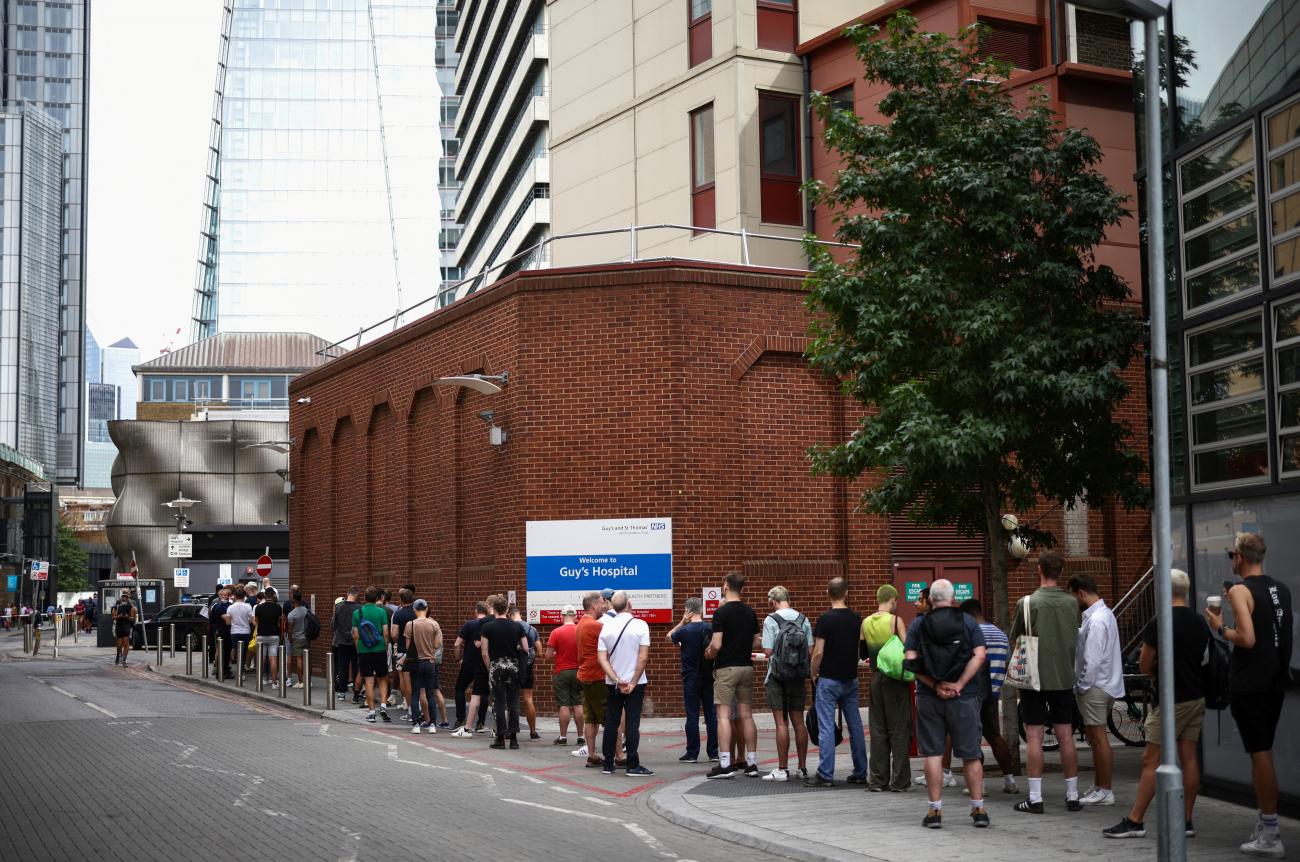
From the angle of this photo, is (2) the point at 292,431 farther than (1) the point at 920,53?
Yes

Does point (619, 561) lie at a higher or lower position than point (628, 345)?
lower

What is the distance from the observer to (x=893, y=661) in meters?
12.1

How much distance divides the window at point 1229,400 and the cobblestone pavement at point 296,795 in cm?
506

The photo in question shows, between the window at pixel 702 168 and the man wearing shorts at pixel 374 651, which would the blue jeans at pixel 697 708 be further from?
the window at pixel 702 168

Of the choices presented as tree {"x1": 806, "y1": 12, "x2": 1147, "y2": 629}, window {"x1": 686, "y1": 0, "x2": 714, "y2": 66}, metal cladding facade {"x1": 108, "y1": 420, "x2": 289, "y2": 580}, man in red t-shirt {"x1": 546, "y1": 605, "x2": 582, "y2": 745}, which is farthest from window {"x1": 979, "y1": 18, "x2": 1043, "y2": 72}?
metal cladding facade {"x1": 108, "y1": 420, "x2": 289, "y2": 580}

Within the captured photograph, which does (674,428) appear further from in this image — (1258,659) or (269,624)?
(1258,659)

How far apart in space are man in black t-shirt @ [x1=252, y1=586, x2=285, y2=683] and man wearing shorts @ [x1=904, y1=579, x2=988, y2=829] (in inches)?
661

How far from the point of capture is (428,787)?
12.8 meters

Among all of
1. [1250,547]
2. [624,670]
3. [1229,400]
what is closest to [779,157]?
[624,670]

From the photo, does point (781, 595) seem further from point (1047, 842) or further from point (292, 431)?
point (292, 431)

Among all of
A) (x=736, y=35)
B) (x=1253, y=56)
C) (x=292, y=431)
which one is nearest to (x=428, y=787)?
(x=1253, y=56)

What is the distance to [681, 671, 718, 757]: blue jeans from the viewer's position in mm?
14742

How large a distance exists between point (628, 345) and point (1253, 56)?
10902mm

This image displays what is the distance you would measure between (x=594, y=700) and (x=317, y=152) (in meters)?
110
